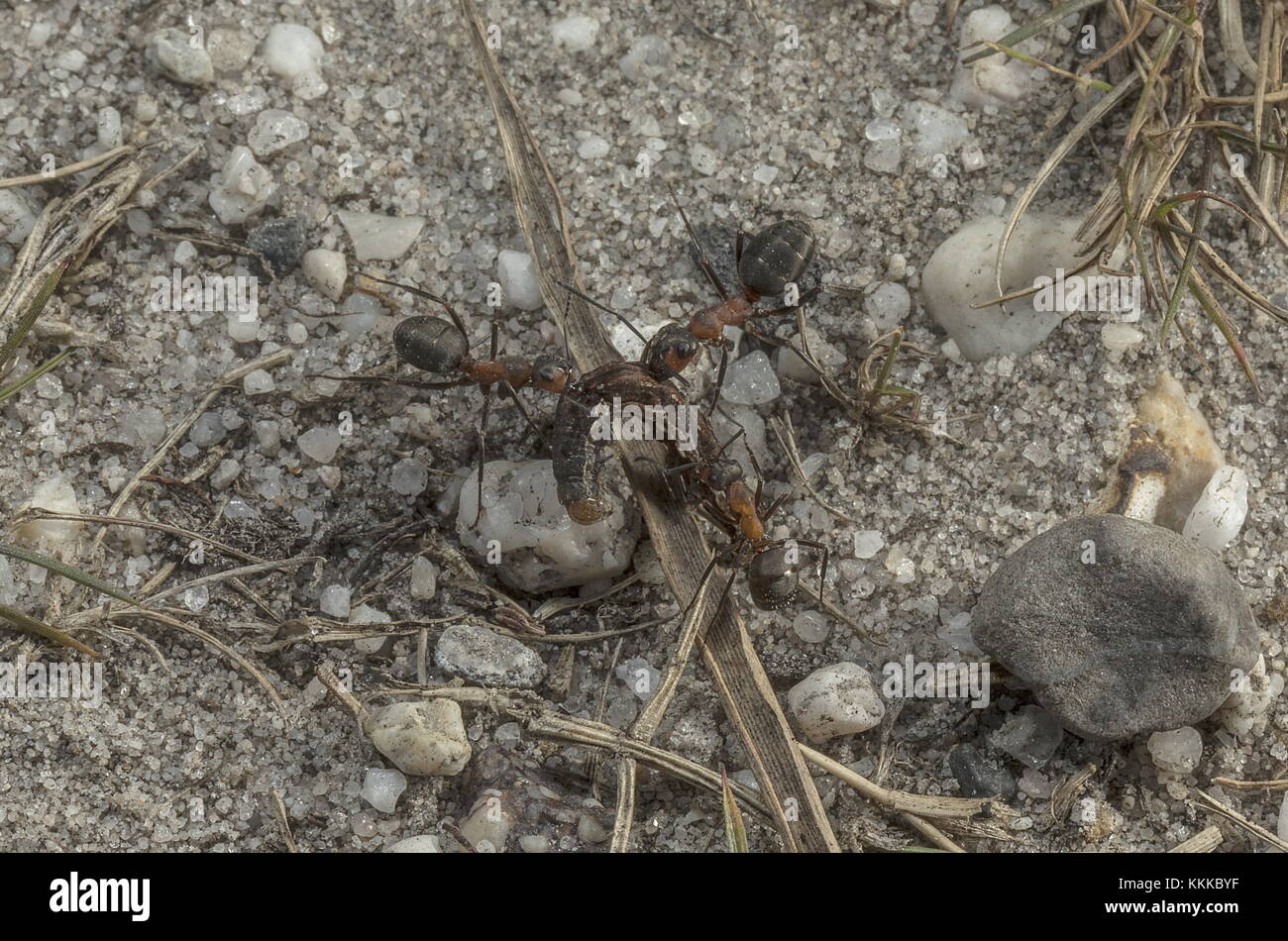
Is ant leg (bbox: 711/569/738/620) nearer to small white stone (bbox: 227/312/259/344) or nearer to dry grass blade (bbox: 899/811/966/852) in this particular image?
dry grass blade (bbox: 899/811/966/852)

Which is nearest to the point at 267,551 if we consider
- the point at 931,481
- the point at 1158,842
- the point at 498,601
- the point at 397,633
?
the point at 397,633

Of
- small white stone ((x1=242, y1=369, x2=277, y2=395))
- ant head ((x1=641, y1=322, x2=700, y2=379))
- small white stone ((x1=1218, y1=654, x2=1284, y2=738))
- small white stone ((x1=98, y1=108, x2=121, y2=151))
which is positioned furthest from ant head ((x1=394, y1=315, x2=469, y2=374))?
small white stone ((x1=1218, y1=654, x2=1284, y2=738))

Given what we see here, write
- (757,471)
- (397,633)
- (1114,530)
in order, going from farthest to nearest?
(757,471) < (397,633) < (1114,530)

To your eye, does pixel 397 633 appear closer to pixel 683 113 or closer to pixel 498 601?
pixel 498 601

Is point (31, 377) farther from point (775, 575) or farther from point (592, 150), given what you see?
point (775, 575)

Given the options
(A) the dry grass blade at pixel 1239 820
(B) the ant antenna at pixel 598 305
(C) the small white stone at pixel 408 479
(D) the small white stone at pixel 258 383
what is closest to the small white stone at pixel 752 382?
(B) the ant antenna at pixel 598 305

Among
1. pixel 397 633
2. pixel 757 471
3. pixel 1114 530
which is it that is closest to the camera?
pixel 1114 530
